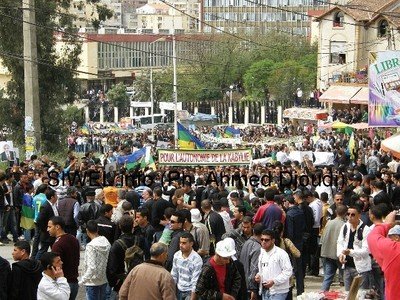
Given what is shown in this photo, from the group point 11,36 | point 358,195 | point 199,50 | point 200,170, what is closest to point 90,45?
point 199,50

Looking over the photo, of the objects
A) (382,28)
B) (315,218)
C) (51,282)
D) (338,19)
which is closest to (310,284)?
(315,218)

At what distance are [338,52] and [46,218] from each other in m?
64.9

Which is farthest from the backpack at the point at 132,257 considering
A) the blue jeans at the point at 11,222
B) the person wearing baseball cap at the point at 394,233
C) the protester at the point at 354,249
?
the blue jeans at the point at 11,222

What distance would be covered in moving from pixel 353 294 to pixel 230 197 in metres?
6.35

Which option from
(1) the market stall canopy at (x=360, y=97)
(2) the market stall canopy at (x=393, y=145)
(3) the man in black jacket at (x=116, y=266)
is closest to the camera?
(3) the man in black jacket at (x=116, y=266)

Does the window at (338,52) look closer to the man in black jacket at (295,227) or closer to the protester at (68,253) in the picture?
the man in black jacket at (295,227)

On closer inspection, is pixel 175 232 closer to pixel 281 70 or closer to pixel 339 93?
pixel 339 93

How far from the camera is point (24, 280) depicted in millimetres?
11891

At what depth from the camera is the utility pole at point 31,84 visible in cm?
3069

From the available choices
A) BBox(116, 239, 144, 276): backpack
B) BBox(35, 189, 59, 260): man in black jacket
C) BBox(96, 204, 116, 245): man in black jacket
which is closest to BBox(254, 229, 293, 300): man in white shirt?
BBox(116, 239, 144, 276): backpack

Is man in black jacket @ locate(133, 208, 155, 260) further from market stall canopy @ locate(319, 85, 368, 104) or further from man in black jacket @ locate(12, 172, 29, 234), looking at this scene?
market stall canopy @ locate(319, 85, 368, 104)

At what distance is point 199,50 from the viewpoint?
122 metres

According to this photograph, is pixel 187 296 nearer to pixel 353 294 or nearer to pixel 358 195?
pixel 353 294

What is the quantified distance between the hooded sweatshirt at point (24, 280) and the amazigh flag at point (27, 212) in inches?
297
